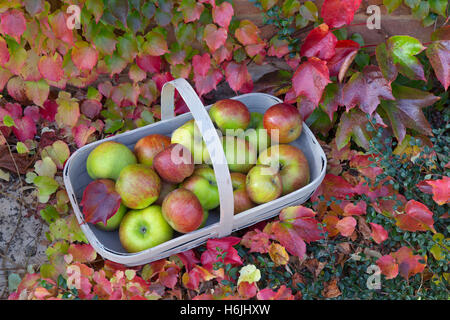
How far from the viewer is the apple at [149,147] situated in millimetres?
1302

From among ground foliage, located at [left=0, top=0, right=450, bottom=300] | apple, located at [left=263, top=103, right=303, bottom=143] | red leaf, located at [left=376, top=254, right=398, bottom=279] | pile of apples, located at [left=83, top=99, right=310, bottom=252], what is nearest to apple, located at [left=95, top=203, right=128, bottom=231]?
pile of apples, located at [left=83, top=99, right=310, bottom=252]

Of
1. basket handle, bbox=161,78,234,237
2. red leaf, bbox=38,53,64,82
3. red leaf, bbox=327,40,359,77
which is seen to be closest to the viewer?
basket handle, bbox=161,78,234,237

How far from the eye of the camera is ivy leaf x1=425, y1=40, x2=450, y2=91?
1.25 m

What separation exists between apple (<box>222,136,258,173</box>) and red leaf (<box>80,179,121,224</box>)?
0.35 m

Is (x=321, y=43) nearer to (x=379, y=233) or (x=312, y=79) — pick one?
(x=312, y=79)

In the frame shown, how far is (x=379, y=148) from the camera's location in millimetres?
1325

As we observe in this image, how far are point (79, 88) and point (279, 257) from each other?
1.03 metres

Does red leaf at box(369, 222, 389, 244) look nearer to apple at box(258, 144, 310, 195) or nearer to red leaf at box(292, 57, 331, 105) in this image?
apple at box(258, 144, 310, 195)

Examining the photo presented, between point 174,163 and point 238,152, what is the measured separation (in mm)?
206

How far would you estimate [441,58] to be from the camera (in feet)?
4.16

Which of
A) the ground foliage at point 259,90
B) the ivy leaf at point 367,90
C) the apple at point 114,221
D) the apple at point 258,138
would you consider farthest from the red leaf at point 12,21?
the ivy leaf at point 367,90

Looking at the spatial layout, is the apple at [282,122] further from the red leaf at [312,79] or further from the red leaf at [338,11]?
the red leaf at [338,11]
